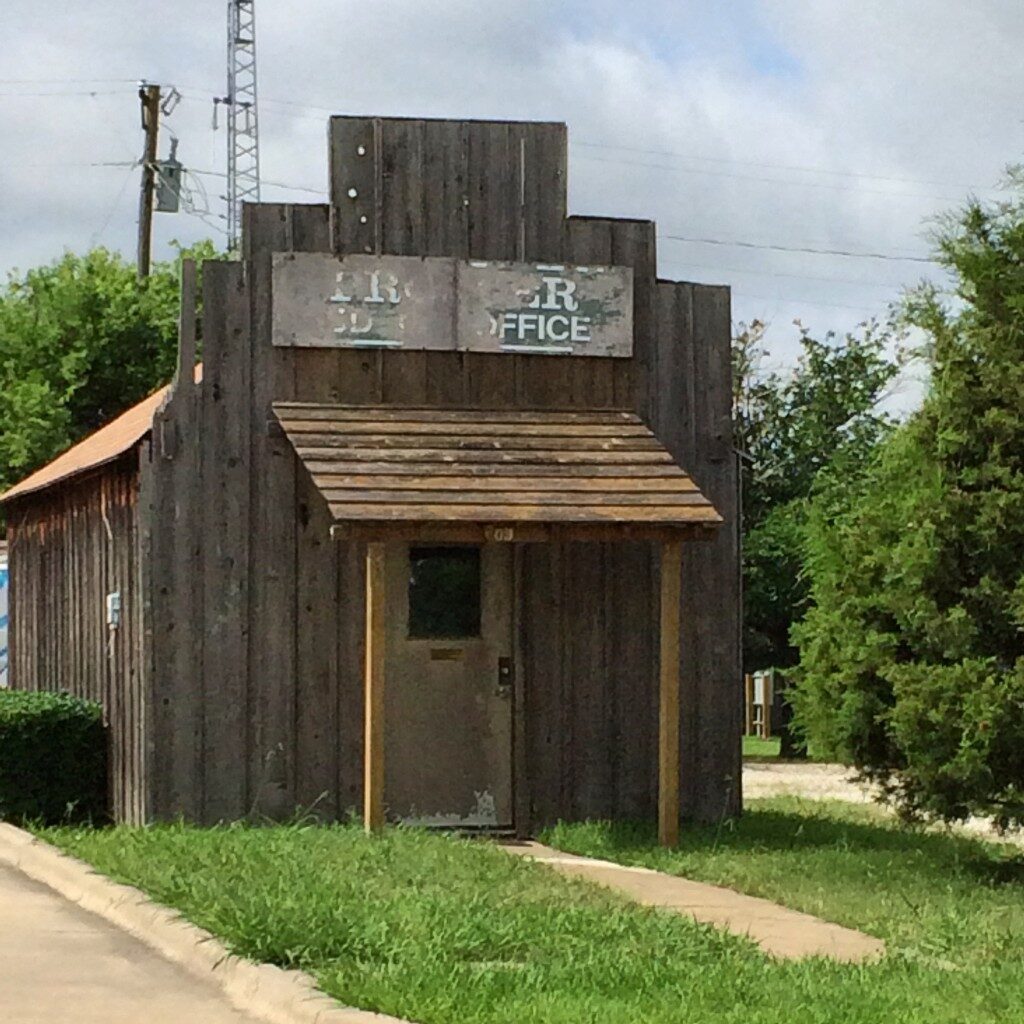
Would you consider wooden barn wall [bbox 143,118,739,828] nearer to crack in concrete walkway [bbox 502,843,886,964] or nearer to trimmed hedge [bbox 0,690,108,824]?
trimmed hedge [bbox 0,690,108,824]

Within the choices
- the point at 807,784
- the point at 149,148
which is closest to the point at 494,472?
the point at 807,784

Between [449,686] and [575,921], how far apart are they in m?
5.40

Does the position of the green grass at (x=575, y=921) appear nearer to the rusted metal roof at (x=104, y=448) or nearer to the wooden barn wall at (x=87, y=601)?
the wooden barn wall at (x=87, y=601)

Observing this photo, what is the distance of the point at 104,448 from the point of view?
59.0 ft

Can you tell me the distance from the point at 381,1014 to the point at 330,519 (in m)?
7.75

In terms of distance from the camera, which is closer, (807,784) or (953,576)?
(953,576)

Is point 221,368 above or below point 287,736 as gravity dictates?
above

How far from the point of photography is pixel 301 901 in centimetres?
1015

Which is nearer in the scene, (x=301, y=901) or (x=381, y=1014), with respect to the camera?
(x=381, y=1014)

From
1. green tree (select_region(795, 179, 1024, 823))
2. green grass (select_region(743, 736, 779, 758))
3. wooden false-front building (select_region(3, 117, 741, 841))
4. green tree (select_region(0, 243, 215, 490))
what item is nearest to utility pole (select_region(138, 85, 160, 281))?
green tree (select_region(0, 243, 215, 490))

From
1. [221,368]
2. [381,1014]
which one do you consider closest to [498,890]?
[381,1014]

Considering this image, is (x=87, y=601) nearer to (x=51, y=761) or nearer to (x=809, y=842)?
(x=51, y=761)

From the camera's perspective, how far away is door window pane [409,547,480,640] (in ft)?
51.2

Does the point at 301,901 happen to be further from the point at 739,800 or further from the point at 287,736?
the point at 739,800
